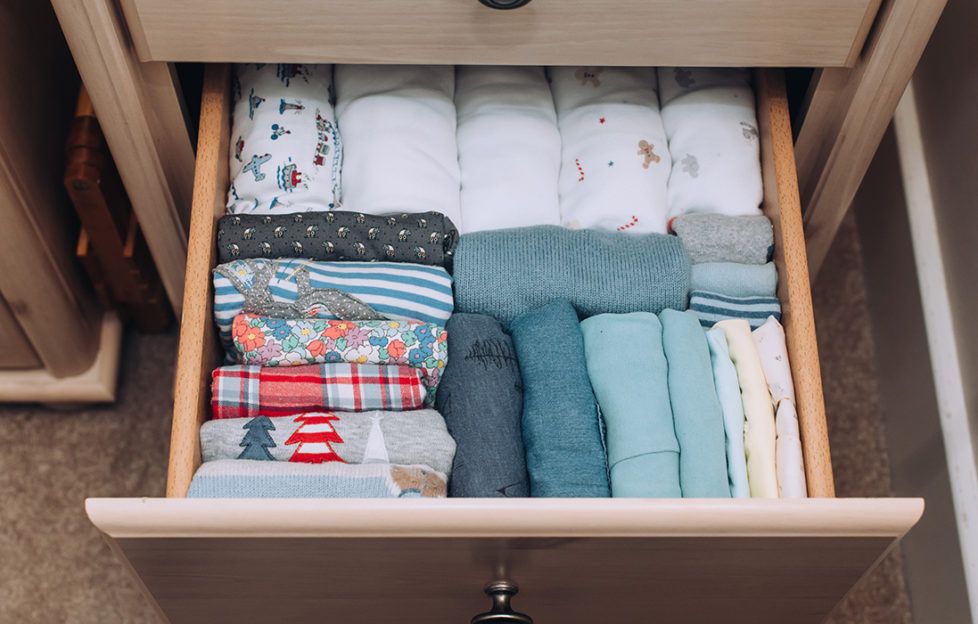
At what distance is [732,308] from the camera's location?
2.53 feet

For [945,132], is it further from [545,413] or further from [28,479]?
[28,479]

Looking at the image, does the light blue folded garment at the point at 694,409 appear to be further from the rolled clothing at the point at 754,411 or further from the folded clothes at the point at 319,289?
the folded clothes at the point at 319,289

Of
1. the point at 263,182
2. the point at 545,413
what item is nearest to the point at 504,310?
the point at 545,413

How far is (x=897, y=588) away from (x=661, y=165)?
58cm

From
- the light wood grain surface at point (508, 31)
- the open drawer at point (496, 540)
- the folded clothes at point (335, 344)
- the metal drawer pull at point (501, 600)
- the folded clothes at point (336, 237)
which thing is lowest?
the metal drawer pull at point (501, 600)

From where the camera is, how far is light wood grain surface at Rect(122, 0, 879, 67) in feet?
2.20

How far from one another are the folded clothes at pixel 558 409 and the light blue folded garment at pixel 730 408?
96 mm

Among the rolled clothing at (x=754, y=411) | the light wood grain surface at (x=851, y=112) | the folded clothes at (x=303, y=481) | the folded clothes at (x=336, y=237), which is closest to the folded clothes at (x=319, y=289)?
the folded clothes at (x=336, y=237)

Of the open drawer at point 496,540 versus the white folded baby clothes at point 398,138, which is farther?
the white folded baby clothes at point 398,138

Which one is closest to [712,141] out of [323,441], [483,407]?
[483,407]

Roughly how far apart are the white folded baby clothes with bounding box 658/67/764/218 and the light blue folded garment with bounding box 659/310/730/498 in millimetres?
124

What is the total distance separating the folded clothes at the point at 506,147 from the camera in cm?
81

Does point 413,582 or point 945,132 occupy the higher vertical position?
point 945,132

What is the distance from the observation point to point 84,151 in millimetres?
926
